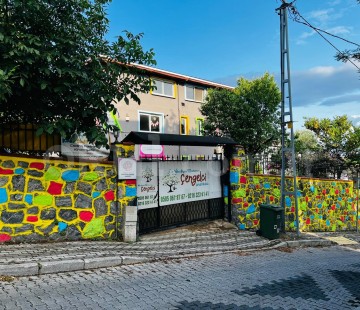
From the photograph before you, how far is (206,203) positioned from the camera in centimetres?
1042

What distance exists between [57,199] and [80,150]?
1.63 meters

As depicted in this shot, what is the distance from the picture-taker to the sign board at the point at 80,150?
7793mm

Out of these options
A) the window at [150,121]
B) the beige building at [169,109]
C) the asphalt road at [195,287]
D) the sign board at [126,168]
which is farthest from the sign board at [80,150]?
the window at [150,121]

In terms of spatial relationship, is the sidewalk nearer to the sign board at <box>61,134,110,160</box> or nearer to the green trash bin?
the green trash bin

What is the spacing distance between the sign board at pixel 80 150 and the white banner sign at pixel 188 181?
1.83 m

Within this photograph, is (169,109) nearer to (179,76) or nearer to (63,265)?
(179,76)

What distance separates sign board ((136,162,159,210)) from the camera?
28.0 feet

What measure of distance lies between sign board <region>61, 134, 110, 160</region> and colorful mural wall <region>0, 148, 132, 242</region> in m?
0.56

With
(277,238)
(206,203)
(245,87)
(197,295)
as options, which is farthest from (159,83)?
(197,295)

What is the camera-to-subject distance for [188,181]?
9.83m

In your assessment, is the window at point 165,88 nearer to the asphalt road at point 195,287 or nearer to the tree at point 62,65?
the tree at point 62,65

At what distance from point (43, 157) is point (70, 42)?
268cm

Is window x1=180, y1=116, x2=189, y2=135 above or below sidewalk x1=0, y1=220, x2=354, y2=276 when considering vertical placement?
above

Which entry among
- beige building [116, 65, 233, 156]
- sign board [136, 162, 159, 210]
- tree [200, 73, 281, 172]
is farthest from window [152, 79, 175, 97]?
sign board [136, 162, 159, 210]
